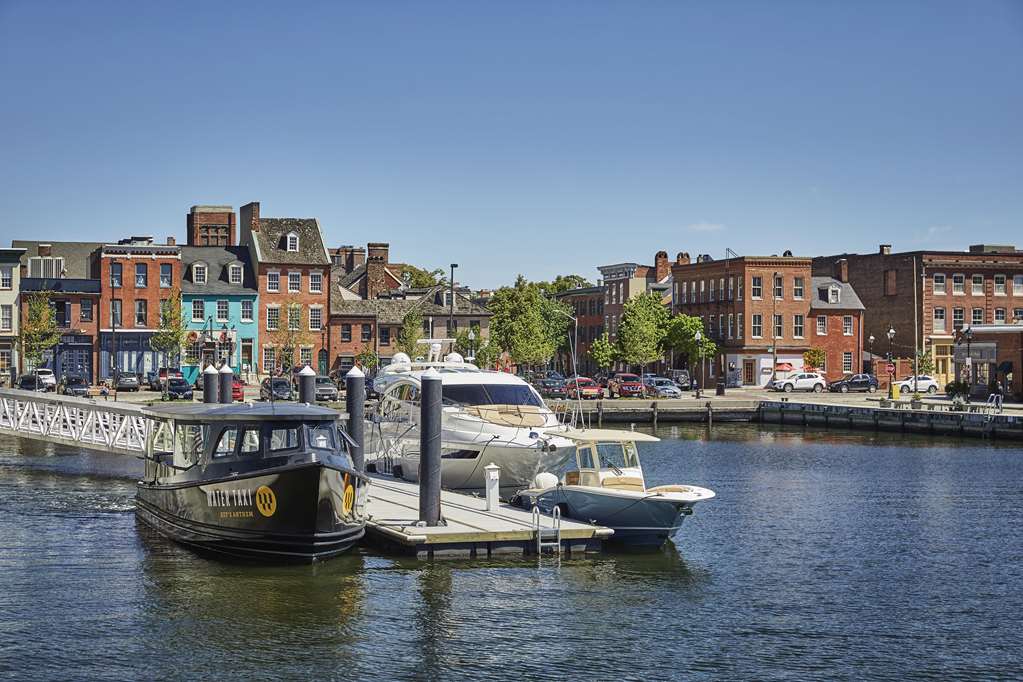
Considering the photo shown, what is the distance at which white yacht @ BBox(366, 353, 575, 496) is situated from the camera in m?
41.6

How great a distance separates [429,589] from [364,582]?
1.74 m

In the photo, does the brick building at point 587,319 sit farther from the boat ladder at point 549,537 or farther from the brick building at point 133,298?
the boat ladder at point 549,537

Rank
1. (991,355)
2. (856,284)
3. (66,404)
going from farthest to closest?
(856,284), (991,355), (66,404)

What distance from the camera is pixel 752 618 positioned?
2736 cm

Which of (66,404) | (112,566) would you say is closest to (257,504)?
(112,566)

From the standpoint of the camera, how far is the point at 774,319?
11331 centimetres

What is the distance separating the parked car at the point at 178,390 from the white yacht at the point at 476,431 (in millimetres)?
37001

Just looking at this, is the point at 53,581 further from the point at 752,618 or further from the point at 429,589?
the point at 752,618

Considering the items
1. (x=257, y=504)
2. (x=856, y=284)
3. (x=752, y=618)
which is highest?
(x=856, y=284)

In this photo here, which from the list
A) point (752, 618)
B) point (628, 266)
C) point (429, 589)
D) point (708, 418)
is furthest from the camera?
point (628, 266)

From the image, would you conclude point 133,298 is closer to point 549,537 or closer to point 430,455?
point 430,455

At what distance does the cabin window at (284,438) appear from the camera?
31.1 meters

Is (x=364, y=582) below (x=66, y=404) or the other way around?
below

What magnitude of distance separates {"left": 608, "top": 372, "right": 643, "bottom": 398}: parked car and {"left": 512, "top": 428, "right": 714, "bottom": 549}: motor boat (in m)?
58.2
